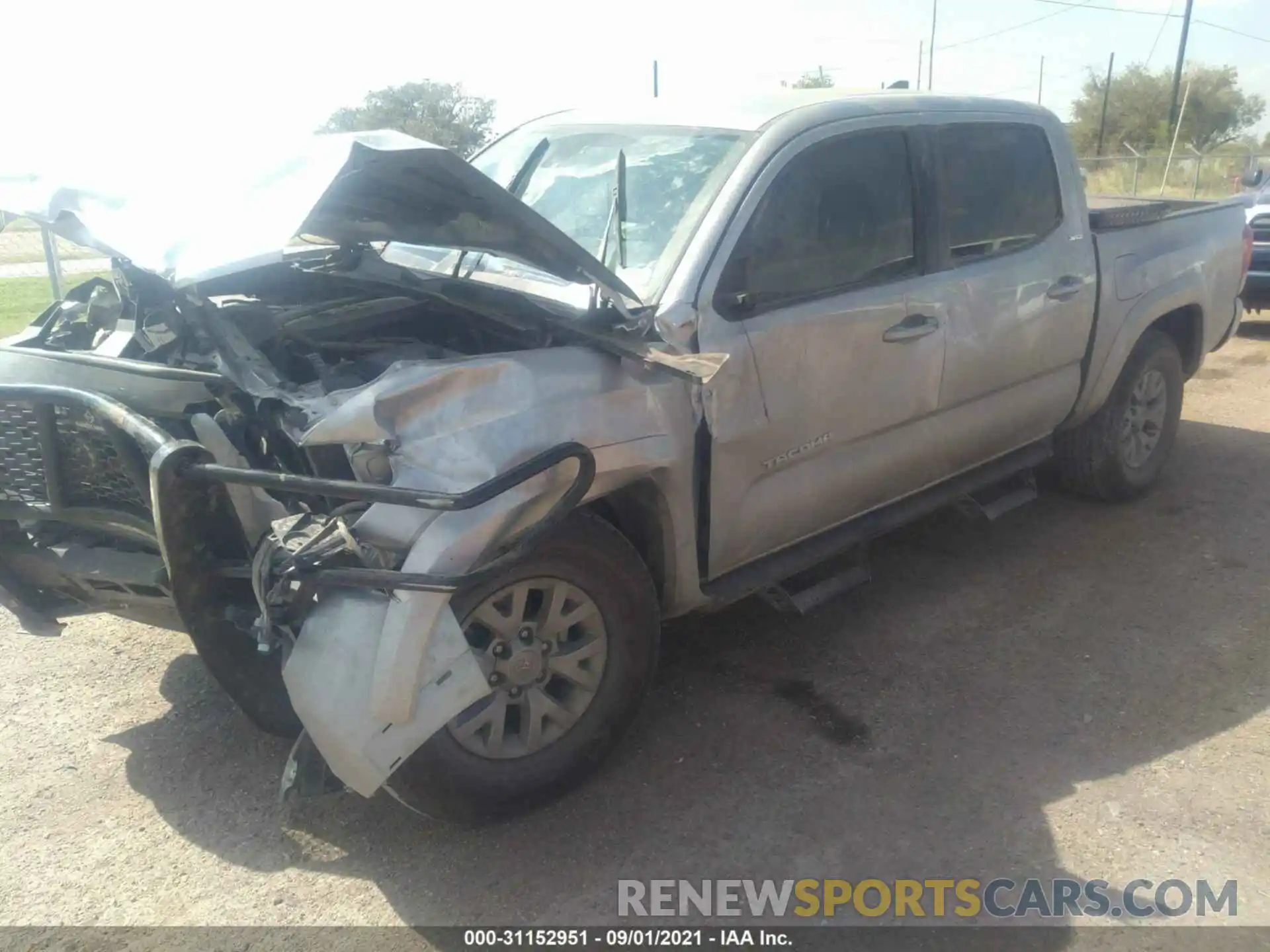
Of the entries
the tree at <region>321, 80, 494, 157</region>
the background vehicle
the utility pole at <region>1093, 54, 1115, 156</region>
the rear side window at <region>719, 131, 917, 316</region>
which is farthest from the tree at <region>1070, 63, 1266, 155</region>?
the rear side window at <region>719, 131, 917, 316</region>

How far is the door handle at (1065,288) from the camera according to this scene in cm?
430

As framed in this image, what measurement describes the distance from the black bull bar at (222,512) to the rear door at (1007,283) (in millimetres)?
1927

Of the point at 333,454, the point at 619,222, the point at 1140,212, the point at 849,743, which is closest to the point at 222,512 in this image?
the point at 333,454

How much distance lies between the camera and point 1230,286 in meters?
5.52

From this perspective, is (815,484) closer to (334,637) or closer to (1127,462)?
(334,637)

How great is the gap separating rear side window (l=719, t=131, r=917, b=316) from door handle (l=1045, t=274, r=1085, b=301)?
35.2 inches

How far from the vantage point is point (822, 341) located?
133 inches

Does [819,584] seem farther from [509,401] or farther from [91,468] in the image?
[91,468]

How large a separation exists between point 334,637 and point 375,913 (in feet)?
2.43

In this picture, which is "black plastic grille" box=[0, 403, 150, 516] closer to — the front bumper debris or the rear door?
the front bumper debris

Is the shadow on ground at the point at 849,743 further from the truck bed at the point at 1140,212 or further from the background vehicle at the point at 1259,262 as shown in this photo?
the background vehicle at the point at 1259,262

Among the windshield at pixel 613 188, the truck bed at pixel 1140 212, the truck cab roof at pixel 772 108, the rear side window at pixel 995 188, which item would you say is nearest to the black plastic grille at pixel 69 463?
the windshield at pixel 613 188

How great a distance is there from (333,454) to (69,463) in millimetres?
840

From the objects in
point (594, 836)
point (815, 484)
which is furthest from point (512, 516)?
point (815, 484)
